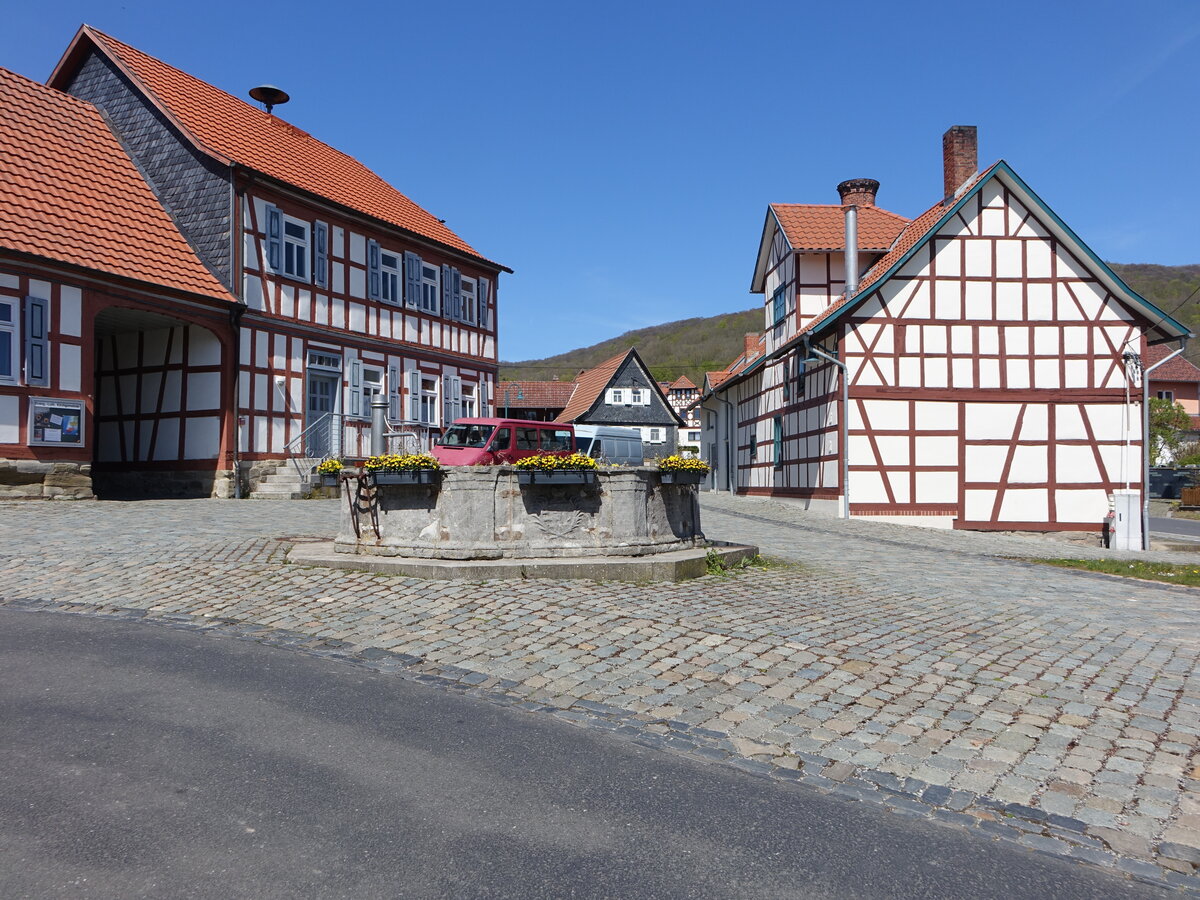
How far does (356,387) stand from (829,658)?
19.3 meters

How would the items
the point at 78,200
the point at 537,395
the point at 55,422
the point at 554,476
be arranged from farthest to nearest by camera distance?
1. the point at 537,395
2. the point at 78,200
3. the point at 55,422
4. the point at 554,476

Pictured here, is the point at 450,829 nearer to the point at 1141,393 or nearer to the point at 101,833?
the point at 101,833

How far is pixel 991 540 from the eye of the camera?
18.6 meters

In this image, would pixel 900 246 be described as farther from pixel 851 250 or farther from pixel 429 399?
pixel 429 399

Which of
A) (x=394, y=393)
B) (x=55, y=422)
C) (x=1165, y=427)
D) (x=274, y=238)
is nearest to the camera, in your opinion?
(x=55, y=422)

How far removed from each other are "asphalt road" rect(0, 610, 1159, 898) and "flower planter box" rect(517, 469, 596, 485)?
3.80m

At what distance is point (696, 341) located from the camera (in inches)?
4437

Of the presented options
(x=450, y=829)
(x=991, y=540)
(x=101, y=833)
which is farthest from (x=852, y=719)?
(x=991, y=540)

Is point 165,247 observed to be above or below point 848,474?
above

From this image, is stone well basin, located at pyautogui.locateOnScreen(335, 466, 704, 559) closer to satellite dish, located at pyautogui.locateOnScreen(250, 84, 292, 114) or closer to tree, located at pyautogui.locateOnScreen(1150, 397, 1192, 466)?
satellite dish, located at pyautogui.locateOnScreen(250, 84, 292, 114)

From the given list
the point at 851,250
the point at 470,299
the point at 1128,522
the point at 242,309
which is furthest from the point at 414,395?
the point at 1128,522

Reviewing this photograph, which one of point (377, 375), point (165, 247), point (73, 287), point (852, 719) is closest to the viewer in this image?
point (852, 719)

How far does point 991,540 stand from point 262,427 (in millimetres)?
16013

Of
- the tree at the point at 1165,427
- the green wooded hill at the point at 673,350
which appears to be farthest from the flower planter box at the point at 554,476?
the green wooded hill at the point at 673,350
